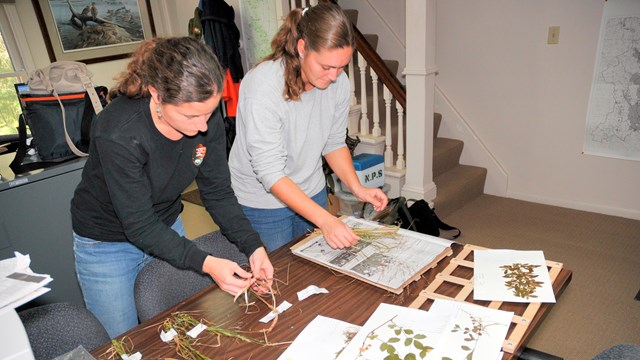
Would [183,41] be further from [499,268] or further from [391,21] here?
[391,21]

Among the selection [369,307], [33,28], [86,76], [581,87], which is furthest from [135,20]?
[369,307]

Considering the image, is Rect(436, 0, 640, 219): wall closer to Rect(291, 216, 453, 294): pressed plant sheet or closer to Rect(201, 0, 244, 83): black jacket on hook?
Rect(201, 0, 244, 83): black jacket on hook

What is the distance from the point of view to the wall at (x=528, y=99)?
3113 mm

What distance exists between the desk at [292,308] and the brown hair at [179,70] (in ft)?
1.78

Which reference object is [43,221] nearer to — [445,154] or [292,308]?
[292,308]

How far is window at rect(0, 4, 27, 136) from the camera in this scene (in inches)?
146

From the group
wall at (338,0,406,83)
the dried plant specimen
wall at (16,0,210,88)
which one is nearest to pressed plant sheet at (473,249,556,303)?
the dried plant specimen

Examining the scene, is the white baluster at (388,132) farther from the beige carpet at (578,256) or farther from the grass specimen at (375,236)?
the grass specimen at (375,236)

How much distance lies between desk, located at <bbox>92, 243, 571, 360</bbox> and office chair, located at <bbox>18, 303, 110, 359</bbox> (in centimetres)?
21

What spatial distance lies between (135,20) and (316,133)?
144 inches

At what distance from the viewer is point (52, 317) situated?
1.23m

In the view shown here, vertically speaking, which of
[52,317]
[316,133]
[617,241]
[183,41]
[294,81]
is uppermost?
[183,41]

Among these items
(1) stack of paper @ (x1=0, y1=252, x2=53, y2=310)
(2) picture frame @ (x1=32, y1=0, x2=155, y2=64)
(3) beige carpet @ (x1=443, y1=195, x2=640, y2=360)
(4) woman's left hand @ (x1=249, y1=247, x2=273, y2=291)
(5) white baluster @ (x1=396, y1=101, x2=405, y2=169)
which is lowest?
(3) beige carpet @ (x1=443, y1=195, x2=640, y2=360)

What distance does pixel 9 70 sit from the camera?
12.5 ft
